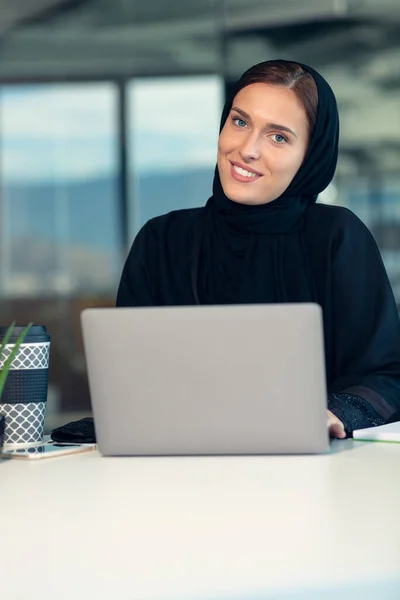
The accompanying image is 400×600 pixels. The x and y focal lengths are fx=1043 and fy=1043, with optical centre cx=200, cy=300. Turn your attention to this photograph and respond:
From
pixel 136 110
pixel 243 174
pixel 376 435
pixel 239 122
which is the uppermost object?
pixel 136 110

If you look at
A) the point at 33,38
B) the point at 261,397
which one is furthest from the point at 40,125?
the point at 261,397

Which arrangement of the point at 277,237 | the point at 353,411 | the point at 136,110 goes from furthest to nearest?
1. the point at 136,110
2. the point at 277,237
3. the point at 353,411

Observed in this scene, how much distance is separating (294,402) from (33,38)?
3533 millimetres

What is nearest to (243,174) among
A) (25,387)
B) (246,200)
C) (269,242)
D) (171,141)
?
(246,200)

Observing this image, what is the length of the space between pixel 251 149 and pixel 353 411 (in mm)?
671

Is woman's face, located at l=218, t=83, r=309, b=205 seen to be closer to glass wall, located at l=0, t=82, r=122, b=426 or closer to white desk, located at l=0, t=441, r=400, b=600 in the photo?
white desk, located at l=0, t=441, r=400, b=600

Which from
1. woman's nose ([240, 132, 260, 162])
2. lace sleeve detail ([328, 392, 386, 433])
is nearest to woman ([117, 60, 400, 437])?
woman's nose ([240, 132, 260, 162])

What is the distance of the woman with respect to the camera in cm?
210

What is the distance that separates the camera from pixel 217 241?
88.4 inches

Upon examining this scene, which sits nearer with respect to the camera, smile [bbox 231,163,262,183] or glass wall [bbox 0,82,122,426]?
smile [bbox 231,163,262,183]

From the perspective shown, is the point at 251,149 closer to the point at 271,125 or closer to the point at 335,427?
the point at 271,125

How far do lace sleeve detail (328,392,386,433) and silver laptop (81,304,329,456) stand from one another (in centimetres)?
22

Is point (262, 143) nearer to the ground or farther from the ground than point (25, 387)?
farther from the ground

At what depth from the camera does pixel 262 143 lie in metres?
2.13
